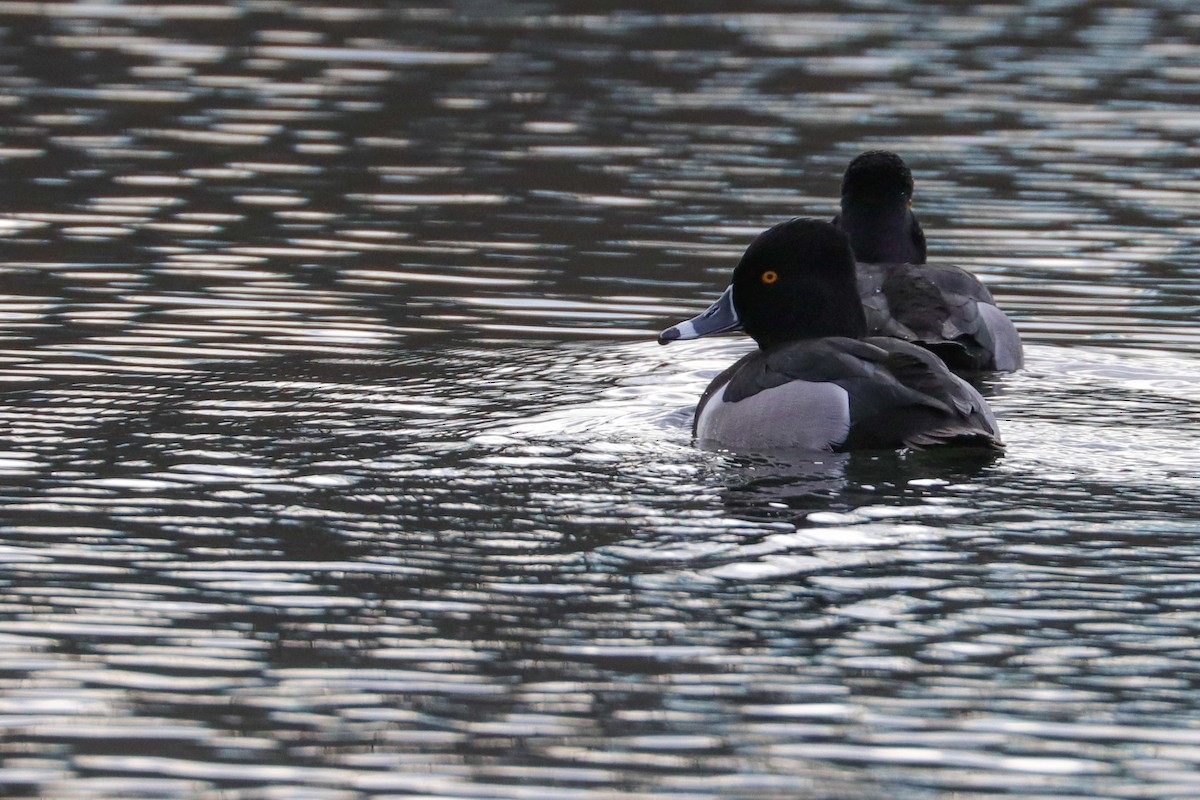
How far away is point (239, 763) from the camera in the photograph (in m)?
5.36

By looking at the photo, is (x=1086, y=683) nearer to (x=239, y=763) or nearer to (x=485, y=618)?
(x=485, y=618)

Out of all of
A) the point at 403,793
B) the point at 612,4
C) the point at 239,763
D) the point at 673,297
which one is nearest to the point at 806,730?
the point at 403,793

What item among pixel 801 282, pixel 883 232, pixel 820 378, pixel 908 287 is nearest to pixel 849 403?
pixel 820 378

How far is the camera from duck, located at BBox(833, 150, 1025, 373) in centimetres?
1129

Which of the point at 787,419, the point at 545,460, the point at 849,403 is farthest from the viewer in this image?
the point at 787,419

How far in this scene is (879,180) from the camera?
40.9 ft

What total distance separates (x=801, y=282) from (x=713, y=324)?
0.54 metres

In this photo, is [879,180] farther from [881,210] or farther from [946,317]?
[946,317]

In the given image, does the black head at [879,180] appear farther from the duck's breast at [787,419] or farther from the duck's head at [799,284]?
the duck's breast at [787,419]

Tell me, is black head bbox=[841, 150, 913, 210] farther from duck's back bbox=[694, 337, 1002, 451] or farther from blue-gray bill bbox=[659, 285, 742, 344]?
duck's back bbox=[694, 337, 1002, 451]

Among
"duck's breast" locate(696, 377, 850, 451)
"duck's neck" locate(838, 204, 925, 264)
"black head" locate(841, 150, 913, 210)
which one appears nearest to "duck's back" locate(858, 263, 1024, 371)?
"duck's neck" locate(838, 204, 925, 264)

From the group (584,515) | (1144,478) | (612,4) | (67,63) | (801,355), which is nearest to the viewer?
(584,515)

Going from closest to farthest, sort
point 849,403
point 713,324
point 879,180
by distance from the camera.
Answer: point 849,403 → point 713,324 → point 879,180

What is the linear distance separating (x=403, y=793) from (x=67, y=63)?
1597cm
